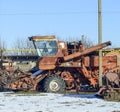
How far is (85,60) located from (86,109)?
34.0ft

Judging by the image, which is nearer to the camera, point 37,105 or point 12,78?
point 37,105

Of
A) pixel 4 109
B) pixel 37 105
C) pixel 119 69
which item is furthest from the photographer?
pixel 119 69

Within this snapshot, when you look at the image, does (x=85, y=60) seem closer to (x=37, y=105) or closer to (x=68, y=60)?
(x=68, y=60)

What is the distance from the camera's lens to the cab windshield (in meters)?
28.3

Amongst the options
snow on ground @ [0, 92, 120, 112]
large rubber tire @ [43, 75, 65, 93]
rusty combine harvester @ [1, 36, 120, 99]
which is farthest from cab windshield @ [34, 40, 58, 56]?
snow on ground @ [0, 92, 120, 112]

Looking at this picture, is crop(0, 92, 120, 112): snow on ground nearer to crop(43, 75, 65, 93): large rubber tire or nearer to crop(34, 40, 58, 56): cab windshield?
crop(43, 75, 65, 93): large rubber tire

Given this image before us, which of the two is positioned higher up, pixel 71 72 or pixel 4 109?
pixel 71 72

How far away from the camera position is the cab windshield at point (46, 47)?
28.3 metres

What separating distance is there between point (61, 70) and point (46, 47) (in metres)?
1.80

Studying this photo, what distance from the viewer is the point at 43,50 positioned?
93.8ft

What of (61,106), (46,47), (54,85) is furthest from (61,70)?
(61,106)

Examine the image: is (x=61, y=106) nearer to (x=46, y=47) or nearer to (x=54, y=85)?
(x=54, y=85)

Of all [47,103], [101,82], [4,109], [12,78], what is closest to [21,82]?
[12,78]

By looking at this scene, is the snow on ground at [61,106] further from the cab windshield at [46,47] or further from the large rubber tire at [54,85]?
the cab windshield at [46,47]
